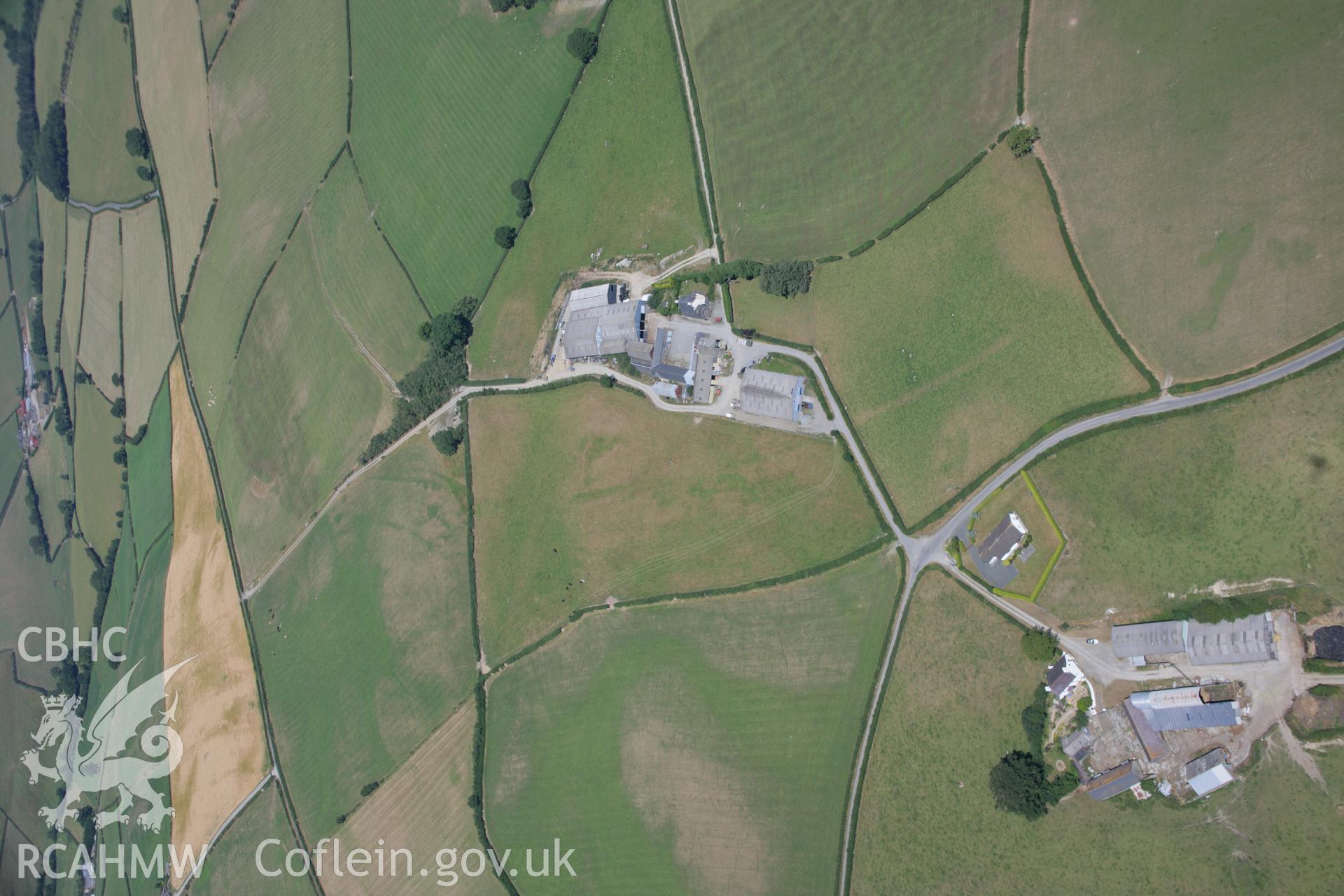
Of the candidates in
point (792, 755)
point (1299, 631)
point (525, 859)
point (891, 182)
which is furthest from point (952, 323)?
point (525, 859)

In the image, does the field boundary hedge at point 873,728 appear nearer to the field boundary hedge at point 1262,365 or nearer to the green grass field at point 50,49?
the field boundary hedge at point 1262,365

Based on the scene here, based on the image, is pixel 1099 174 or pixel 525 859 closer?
pixel 1099 174

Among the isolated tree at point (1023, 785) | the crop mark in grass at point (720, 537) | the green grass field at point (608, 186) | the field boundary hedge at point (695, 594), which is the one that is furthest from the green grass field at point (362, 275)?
the isolated tree at point (1023, 785)

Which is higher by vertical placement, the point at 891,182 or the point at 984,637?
the point at 891,182

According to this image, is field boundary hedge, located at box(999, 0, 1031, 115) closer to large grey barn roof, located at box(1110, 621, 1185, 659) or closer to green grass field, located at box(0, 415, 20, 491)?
large grey barn roof, located at box(1110, 621, 1185, 659)

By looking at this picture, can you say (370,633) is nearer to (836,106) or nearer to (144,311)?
(144,311)

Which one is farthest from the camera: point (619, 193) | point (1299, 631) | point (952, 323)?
point (619, 193)

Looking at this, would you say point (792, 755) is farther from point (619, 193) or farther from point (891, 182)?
point (619, 193)
